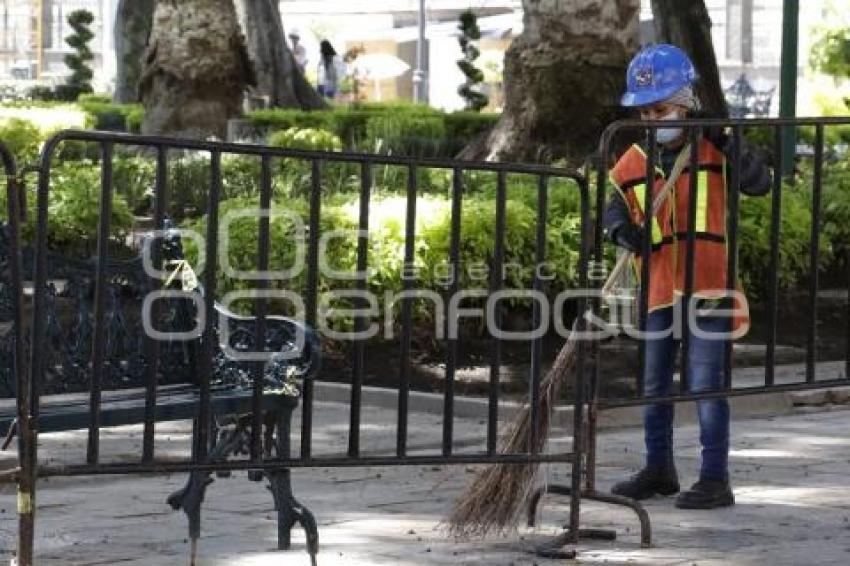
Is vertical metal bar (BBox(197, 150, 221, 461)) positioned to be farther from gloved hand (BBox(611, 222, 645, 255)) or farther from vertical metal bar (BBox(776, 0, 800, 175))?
vertical metal bar (BBox(776, 0, 800, 175))

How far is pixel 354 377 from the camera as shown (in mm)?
6297

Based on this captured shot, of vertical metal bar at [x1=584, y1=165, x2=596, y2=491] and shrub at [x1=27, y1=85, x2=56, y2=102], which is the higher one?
shrub at [x1=27, y1=85, x2=56, y2=102]

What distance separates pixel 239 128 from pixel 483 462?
1502 cm

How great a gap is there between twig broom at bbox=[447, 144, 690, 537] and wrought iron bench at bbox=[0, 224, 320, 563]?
2.21ft

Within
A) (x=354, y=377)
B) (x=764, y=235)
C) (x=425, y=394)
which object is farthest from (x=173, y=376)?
(x=764, y=235)

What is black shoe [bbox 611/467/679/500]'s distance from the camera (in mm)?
7629

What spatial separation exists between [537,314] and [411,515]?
1.02 metres

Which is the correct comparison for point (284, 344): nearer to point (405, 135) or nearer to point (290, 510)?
point (290, 510)

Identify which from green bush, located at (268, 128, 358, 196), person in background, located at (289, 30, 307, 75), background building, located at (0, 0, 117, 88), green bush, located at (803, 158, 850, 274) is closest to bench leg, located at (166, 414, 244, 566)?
green bush, located at (268, 128, 358, 196)

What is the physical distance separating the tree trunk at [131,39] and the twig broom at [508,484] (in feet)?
83.9

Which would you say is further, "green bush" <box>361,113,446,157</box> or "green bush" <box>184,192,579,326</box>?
"green bush" <box>361,113,446,157</box>

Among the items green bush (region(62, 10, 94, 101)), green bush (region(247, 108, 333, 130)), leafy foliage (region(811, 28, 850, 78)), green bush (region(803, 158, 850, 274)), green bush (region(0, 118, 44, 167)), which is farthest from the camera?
leafy foliage (region(811, 28, 850, 78))

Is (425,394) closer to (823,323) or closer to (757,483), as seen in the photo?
(757,483)

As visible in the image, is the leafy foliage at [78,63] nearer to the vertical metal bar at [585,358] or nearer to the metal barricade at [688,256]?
the metal barricade at [688,256]
